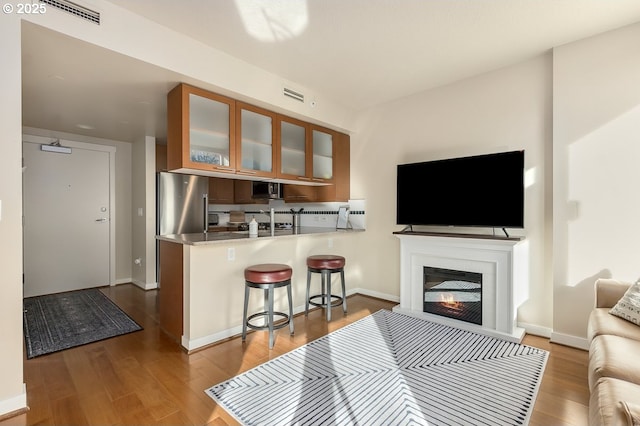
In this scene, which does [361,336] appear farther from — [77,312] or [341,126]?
[77,312]

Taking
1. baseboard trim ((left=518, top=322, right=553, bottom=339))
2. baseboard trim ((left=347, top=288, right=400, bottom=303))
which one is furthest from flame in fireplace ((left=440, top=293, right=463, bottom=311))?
baseboard trim ((left=347, top=288, right=400, bottom=303))

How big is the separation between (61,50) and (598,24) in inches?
157

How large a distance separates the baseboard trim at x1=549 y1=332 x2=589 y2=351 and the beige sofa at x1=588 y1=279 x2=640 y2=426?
0.55 metres

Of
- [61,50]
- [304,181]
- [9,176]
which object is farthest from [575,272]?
[61,50]

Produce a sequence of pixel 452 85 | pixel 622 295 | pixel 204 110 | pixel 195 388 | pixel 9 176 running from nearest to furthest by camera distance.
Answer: pixel 9 176, pixel 195 388, pixel 622 295, pixel 204 110, pixel 452 85

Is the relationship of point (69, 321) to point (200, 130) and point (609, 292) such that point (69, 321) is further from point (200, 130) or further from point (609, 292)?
point (609, 292)

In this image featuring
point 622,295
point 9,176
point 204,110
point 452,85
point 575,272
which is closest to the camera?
point 9,176

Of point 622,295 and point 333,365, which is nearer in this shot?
point 622,295

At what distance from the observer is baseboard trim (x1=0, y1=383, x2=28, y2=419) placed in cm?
169

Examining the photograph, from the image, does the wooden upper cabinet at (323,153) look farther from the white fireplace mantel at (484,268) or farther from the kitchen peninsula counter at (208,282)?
the white fireplace mantel at (484,268)

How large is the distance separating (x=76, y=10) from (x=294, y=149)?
2218 millimetres

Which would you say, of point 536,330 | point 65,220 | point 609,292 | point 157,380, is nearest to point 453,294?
point 536,330

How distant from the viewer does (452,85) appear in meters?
3.39

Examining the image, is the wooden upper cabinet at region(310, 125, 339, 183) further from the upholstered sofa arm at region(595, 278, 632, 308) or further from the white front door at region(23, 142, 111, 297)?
the white front door at region(23, 142, 111, 297)
